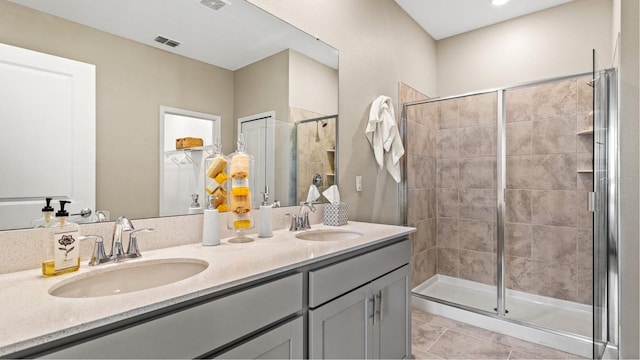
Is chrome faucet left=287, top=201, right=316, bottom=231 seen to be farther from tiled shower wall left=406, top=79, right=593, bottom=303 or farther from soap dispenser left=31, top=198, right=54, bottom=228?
tiled shower wall left=406, top=79, right=593, bottom=303

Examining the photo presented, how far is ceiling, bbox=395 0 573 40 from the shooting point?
274 cm

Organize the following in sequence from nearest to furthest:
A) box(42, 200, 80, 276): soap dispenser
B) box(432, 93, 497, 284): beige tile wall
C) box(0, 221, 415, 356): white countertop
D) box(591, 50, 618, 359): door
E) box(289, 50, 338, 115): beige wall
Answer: box(0, 221, 415, 356): white countertop < box(42, 200, 80, 276): soap dispenser < box(591, 50, 618, 359): door < box(289, 50, 338, 115): beige wall < box(432, 93, 497, 284): beige tile wall

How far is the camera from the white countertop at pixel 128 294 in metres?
0.59

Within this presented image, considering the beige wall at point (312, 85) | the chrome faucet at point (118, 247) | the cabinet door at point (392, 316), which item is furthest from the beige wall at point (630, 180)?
the chrome faucet at point (118, 247)

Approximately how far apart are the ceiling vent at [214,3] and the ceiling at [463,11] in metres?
1.86

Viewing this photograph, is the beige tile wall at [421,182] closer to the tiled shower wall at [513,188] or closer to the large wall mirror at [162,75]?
the tiled shower wall at [513,188]

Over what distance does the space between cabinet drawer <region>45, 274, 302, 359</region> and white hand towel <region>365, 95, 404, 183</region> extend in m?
1.48

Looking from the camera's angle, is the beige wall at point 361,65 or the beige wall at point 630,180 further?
the beige wall at point 361,65

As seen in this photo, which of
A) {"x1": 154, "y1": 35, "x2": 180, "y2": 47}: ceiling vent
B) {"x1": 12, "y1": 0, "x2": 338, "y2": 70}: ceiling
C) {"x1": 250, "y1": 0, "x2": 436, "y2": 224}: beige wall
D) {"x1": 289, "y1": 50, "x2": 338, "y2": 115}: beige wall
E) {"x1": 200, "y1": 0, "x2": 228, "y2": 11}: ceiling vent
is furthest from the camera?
{"x1": 250, "y1": 0, "x2": 436, "y2": 224}: beige wall

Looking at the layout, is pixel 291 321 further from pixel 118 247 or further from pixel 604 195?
pixel 604 195

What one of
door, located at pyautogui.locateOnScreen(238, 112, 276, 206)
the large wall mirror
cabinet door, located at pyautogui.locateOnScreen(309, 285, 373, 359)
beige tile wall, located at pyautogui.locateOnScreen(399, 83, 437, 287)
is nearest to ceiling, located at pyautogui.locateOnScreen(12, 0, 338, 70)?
the large wall mirror

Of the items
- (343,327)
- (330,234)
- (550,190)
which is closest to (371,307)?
(343,327)

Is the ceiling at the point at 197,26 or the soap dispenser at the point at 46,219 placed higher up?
the ceiling at the point at 197,26

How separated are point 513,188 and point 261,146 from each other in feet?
8.35
